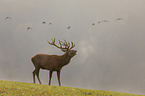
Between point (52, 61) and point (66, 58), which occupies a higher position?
point (66, 58)

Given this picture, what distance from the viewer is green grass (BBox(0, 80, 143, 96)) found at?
14.4m

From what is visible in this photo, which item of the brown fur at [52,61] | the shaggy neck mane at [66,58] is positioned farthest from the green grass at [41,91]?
the shaggy neck mane at [66,58]

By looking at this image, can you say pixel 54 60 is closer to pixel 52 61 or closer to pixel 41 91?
pixel 52 61

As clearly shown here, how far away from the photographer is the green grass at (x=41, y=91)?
47.4ft

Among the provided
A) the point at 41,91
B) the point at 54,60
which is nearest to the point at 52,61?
the point at 54,60

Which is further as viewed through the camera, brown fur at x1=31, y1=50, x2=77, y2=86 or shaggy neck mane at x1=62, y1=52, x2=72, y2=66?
shaggy neck mane at x1=62, y1=52, x2=72, y2=66

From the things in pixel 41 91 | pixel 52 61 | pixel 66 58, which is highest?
pixel 66 58

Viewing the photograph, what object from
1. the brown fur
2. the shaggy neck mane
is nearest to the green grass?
the brown fur

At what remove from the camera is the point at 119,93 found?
17562mm

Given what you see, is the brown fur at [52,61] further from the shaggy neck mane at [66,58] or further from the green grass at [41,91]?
the green grass at [41,91]

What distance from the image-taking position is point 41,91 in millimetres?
15039

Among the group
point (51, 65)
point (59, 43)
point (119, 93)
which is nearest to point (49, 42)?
point (59, 43)

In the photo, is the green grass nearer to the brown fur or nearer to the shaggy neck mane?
the brown fur

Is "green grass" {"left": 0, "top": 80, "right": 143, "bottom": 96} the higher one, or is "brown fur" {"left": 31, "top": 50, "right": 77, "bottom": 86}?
"brown fur" {"left": 31, "top": 50, "right": 77, "bottom": 86}
